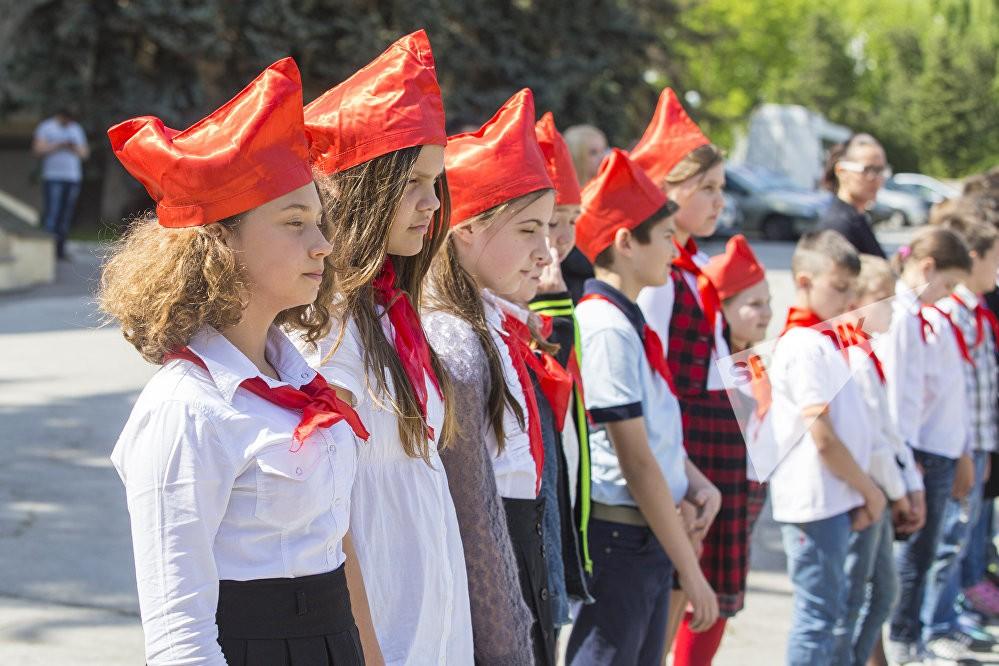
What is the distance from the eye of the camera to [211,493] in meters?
2.06

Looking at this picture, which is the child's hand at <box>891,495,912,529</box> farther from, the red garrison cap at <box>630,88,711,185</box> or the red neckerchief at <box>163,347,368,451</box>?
the red neckerchief at <box>163,347,368,451</box>

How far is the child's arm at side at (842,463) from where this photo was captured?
4547mm

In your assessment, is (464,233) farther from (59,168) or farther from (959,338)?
(59,168)

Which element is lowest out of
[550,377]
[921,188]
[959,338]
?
[921,188]

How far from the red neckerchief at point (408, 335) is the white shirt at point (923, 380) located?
3.17 m

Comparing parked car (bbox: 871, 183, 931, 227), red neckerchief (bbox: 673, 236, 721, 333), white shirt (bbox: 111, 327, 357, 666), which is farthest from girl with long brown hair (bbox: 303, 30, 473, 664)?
parked car (bbox: 871, 183, 931, 227)

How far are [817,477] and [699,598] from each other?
942 mm

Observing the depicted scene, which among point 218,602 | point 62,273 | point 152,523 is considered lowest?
point 62,273

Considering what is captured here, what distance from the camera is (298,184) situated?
227 cm

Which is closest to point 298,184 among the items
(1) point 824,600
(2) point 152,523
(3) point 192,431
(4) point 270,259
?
(4) point 270,259

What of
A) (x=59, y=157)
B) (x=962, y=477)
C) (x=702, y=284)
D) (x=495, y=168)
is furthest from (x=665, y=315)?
(x=59, y=157)

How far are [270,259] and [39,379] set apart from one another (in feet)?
23.9

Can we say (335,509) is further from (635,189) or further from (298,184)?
(635,189)

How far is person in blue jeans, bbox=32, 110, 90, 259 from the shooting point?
15.9 metres
